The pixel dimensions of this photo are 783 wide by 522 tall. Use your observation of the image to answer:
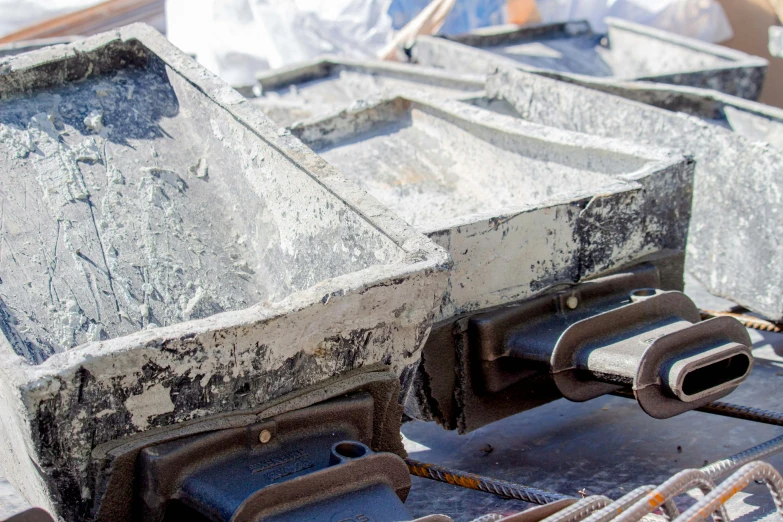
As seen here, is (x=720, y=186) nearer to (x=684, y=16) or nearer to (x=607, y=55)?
(x=607, y=55)

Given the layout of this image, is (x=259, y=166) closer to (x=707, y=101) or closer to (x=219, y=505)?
(x=219, y=505)

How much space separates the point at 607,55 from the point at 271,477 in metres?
4.90

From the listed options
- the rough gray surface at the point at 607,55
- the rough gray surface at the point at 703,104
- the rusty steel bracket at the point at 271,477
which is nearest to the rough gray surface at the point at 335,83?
the rough gray surface at the point at 607,55

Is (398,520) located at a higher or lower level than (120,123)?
lower

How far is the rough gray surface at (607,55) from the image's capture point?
4.64 m

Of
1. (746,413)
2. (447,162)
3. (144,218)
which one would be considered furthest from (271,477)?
(447,162)

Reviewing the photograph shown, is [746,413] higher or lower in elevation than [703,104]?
lower

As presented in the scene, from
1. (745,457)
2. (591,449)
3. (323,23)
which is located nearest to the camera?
(745,457)

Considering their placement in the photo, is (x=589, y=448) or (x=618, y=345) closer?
(x=618, y=345)

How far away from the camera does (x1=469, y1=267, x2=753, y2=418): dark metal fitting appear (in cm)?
214

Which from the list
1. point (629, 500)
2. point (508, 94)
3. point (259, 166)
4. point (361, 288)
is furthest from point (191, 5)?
point (629, 500)

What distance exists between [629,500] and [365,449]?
1.63 feet

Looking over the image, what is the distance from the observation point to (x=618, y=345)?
226 cm

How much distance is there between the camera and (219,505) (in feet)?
5.34
